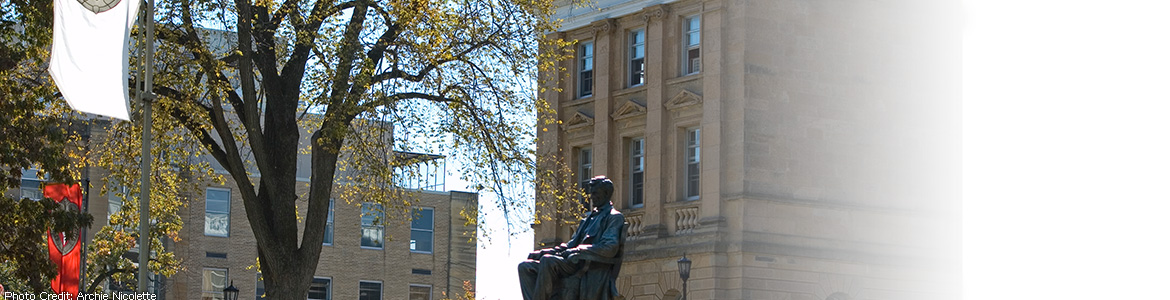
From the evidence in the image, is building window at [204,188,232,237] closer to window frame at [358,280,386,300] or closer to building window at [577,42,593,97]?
window frame at [358,280,386,300]

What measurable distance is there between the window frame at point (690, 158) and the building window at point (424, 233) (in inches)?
703

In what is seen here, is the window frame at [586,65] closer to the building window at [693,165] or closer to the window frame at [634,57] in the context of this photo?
the window frame at [634,57]

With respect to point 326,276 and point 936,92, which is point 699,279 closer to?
point 936,92

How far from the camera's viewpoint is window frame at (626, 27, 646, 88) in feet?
156

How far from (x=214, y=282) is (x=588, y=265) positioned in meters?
41.2

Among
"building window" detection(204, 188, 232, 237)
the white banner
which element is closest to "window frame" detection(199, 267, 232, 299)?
"building window" detection(204, 188, 232, 237)

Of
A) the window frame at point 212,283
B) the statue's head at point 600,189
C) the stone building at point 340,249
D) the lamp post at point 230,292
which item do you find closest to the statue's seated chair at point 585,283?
the statue's head at point 600,189

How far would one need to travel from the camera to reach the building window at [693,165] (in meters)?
46.0

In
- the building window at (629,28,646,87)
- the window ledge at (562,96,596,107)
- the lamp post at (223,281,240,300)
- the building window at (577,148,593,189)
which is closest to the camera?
the lamp post at (223,281,240,300)

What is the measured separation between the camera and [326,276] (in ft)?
200

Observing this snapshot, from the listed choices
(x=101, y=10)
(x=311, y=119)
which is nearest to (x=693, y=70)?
(x=311, y=119)

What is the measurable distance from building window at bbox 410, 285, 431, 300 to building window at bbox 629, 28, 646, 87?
55.3ft

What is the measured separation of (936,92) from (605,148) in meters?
8.00

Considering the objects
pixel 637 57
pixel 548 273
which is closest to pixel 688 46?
pixel 637 57
